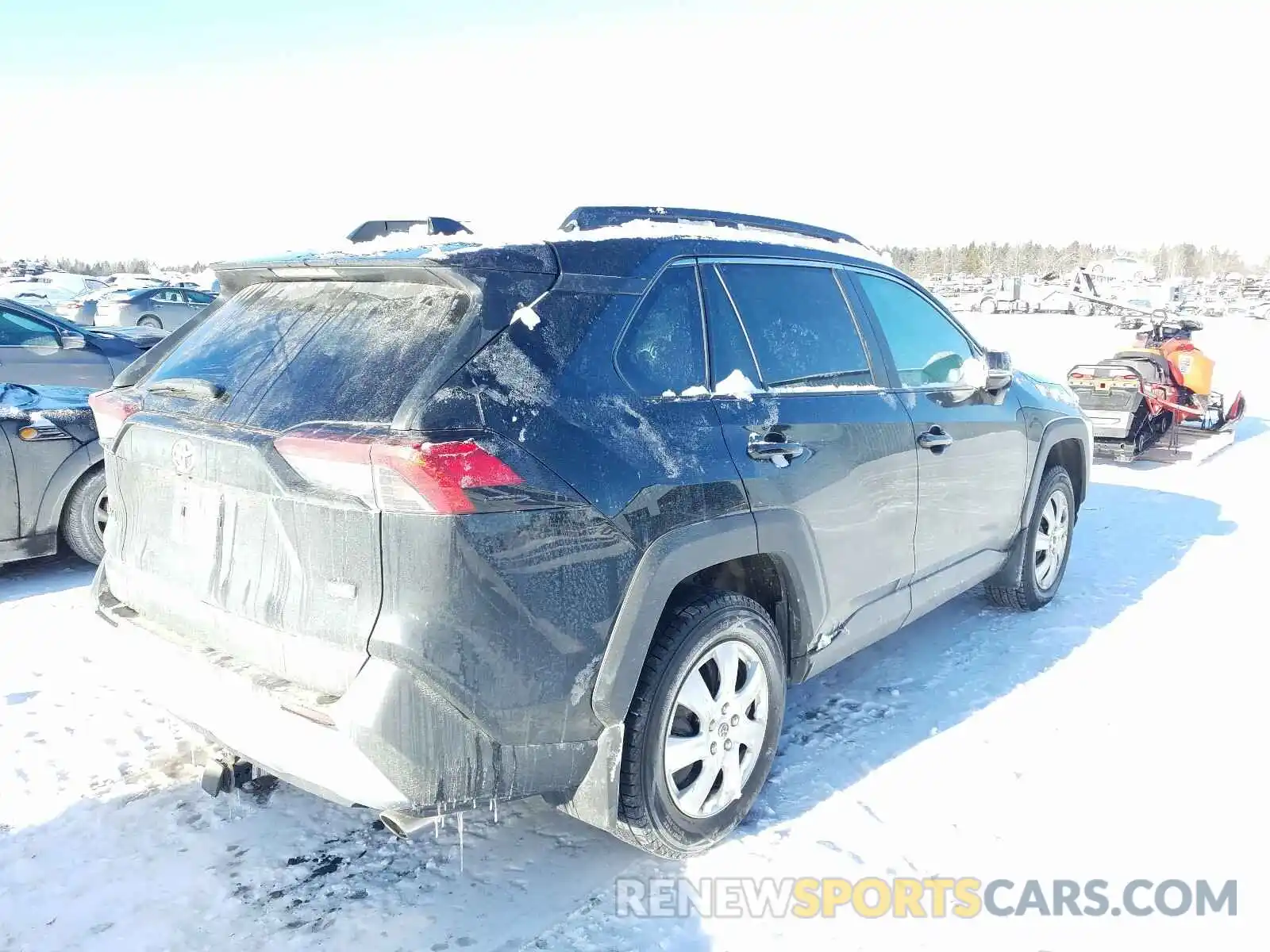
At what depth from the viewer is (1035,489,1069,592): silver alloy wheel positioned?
5.01 meters

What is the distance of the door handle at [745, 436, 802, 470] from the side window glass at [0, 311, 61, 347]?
6619mm

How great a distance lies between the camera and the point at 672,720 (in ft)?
8.75

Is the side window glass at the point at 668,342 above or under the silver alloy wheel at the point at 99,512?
above

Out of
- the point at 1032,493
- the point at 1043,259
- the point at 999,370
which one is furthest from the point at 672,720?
the point at 1043,259

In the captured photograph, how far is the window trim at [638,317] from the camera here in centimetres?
257

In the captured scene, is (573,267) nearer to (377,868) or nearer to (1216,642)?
(377,868)

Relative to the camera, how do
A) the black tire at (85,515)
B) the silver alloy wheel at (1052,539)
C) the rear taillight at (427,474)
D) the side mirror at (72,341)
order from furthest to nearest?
the side mirror at (72,341) → the black tire at (85,515) → the silver alloy wheel at (1052,539) → the rear taillight at (427,474)

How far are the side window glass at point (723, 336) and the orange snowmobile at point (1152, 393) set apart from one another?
Result: 7537mm

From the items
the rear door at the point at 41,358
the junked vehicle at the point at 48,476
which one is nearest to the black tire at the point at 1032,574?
the junked vehicle at the point at 48,476

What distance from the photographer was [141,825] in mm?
2926

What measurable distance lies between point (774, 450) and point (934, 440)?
3.75 feet

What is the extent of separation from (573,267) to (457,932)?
6.22ft

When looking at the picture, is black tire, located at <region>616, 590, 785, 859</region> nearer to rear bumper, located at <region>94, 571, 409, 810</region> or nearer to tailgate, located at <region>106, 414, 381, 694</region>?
rear bumper, located at <region>94, 571, 409, 810</region>

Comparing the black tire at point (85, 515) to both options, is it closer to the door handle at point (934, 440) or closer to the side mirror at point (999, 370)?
the door handle at point (934, 440)
